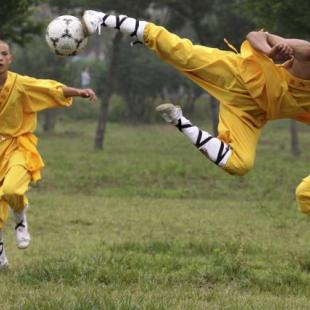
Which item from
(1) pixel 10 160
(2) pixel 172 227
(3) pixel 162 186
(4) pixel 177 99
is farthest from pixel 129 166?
(4) pixel 177 99

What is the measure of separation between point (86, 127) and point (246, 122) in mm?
32039

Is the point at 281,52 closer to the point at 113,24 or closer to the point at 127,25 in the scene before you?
the point at 127,25

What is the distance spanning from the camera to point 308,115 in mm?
7062

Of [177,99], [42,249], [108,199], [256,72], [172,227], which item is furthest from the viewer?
[177,99]

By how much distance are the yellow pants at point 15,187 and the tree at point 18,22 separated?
901 centimetres

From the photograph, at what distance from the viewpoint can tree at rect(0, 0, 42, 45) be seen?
52.9ft

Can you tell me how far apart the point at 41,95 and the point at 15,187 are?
0.98 metres

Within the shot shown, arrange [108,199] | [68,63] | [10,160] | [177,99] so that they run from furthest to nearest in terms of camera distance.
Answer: [177,99], [68,63], [108,199], [10,160]

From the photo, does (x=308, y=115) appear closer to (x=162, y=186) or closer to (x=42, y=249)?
(x=42, y=249)

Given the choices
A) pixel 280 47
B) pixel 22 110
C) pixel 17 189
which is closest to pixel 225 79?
pixel 280 47

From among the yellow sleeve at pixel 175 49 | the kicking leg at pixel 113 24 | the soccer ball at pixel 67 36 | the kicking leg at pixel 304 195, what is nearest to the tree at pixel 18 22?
the soccer ball at pixel 67 36

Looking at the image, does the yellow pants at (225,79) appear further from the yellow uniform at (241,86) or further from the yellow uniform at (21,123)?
the yellow uniform at (21,123)

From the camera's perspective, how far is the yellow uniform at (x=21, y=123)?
7492 mm

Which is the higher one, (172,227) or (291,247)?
(291,247)
